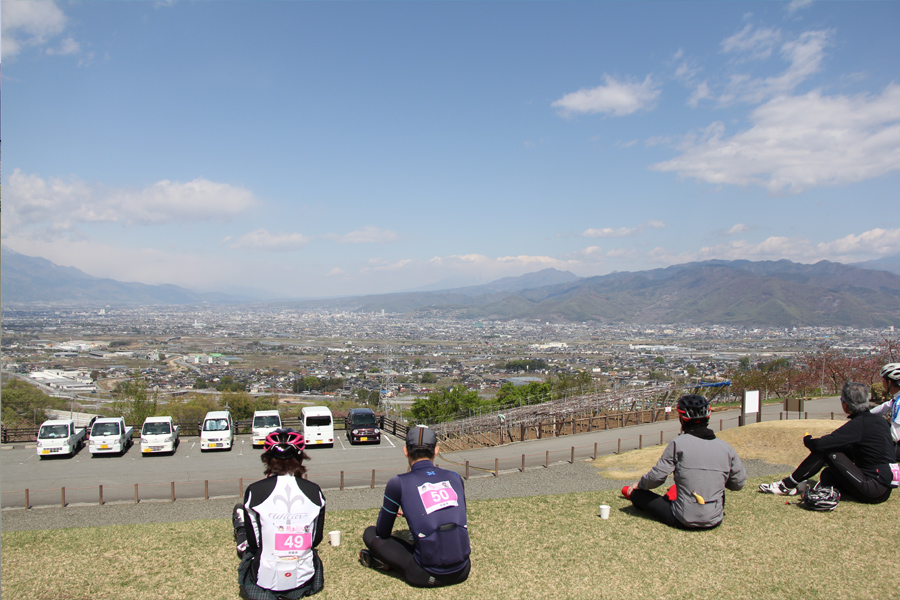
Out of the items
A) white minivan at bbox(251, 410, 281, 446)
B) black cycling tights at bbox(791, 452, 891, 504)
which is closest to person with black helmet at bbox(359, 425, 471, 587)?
black cycling tights at bbox(791, 452, 891, 504)

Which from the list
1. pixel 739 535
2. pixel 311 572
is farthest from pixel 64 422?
pixel 739 535

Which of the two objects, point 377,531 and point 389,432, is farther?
point 389,432

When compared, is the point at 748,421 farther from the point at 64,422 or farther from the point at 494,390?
the point at 494,390

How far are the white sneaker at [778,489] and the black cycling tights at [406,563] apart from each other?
570 centimetres

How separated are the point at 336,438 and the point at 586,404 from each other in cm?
1590

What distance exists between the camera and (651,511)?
23.6 ft

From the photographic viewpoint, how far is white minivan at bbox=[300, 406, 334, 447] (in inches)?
953

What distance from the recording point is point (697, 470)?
625 cm

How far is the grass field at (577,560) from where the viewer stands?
545cm

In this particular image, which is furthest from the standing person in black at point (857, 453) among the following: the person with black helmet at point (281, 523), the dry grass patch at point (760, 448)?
the person with black helmet at point (281, 523)

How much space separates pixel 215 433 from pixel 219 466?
9.50ft

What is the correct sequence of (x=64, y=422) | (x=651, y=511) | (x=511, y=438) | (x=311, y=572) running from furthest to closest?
(x=511, y=438) < (x=64, y=422) < (x=651, y=511) < (x=311, y=572)

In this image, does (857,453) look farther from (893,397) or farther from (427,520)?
(427,520)

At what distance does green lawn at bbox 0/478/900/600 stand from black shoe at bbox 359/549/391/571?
0.08 meters
